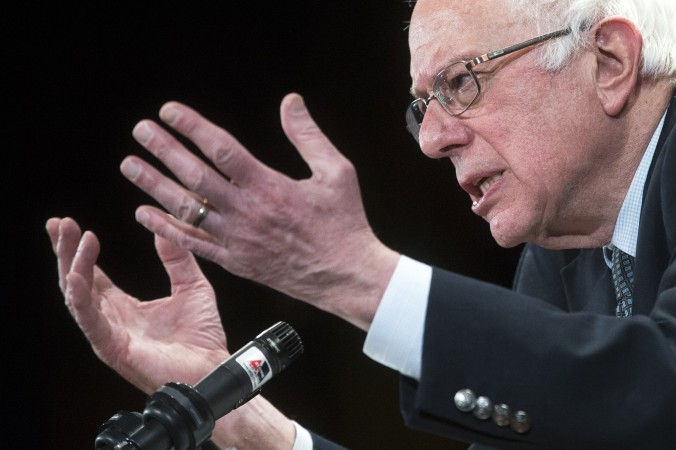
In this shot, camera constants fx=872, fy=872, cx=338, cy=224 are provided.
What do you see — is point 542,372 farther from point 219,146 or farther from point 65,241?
point 65,241

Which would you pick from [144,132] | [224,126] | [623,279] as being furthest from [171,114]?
[224,126]

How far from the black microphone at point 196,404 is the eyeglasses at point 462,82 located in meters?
0.66

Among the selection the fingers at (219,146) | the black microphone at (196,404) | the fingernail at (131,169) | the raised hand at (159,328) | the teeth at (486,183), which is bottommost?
the raised hand at (159,328)

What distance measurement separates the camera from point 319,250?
1151 mm

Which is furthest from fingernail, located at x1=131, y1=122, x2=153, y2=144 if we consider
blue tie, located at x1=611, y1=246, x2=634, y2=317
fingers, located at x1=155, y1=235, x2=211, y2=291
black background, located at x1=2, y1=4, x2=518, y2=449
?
black background, located at x1=2, y1=4, x2=518, y2=449

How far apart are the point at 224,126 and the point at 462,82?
164 cm

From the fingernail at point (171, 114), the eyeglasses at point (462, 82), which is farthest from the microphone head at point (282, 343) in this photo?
the eyeglasses at point (462, 82)

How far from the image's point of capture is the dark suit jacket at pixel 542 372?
45.5 inches

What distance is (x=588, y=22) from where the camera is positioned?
1.72 metres

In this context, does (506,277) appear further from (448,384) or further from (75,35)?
(448,384)

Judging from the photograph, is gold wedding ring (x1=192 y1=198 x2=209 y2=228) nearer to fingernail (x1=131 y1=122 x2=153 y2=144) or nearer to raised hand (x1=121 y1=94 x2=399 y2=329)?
raised hand (x1=121 y1=94 x2=399 y2=329)

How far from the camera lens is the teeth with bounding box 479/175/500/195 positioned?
175 centimetres

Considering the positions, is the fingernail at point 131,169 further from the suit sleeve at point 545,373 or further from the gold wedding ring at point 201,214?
the suit sleeve at point 545,373

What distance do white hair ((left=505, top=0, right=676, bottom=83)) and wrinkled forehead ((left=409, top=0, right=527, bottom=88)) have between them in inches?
1.3
